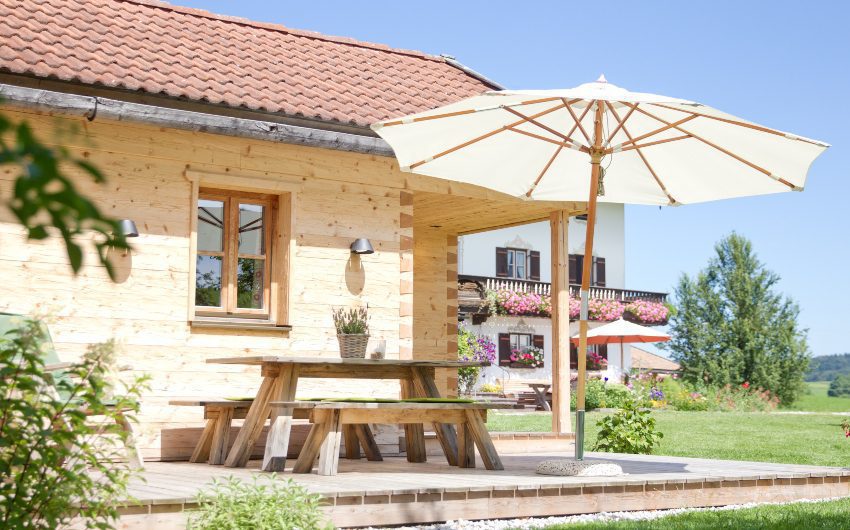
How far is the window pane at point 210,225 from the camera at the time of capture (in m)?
9.05

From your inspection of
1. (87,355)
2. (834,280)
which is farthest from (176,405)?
(834,280)

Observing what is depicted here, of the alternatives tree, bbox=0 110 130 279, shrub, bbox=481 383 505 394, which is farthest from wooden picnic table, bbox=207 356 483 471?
shrub, bbox=481 383 505 394

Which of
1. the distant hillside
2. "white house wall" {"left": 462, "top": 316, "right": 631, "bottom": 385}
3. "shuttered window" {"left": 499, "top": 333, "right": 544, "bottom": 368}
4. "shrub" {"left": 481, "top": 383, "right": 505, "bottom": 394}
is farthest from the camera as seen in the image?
the distant hillside

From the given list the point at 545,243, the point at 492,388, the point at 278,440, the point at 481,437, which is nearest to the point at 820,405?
the point at 545,243

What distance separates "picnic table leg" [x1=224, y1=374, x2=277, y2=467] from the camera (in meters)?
7.26

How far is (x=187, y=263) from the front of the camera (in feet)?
28.5

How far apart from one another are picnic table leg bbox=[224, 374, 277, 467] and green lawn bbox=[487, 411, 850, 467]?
18.7 feet

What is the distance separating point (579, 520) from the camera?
6.09 meters

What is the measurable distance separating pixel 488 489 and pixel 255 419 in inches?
81.3

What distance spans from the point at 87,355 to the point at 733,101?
160 ft

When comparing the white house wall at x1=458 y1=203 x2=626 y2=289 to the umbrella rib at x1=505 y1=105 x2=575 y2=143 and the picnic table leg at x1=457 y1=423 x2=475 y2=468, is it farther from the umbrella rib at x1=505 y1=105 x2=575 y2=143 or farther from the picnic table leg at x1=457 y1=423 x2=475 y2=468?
the umbrella rib at x1=505 y1=105 x2=575 y2=143

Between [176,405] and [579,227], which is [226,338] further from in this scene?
[579,227]

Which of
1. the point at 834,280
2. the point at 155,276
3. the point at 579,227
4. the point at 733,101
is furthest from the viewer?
the point at 834,280

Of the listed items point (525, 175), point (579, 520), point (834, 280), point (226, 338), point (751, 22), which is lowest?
point (579, 520)
